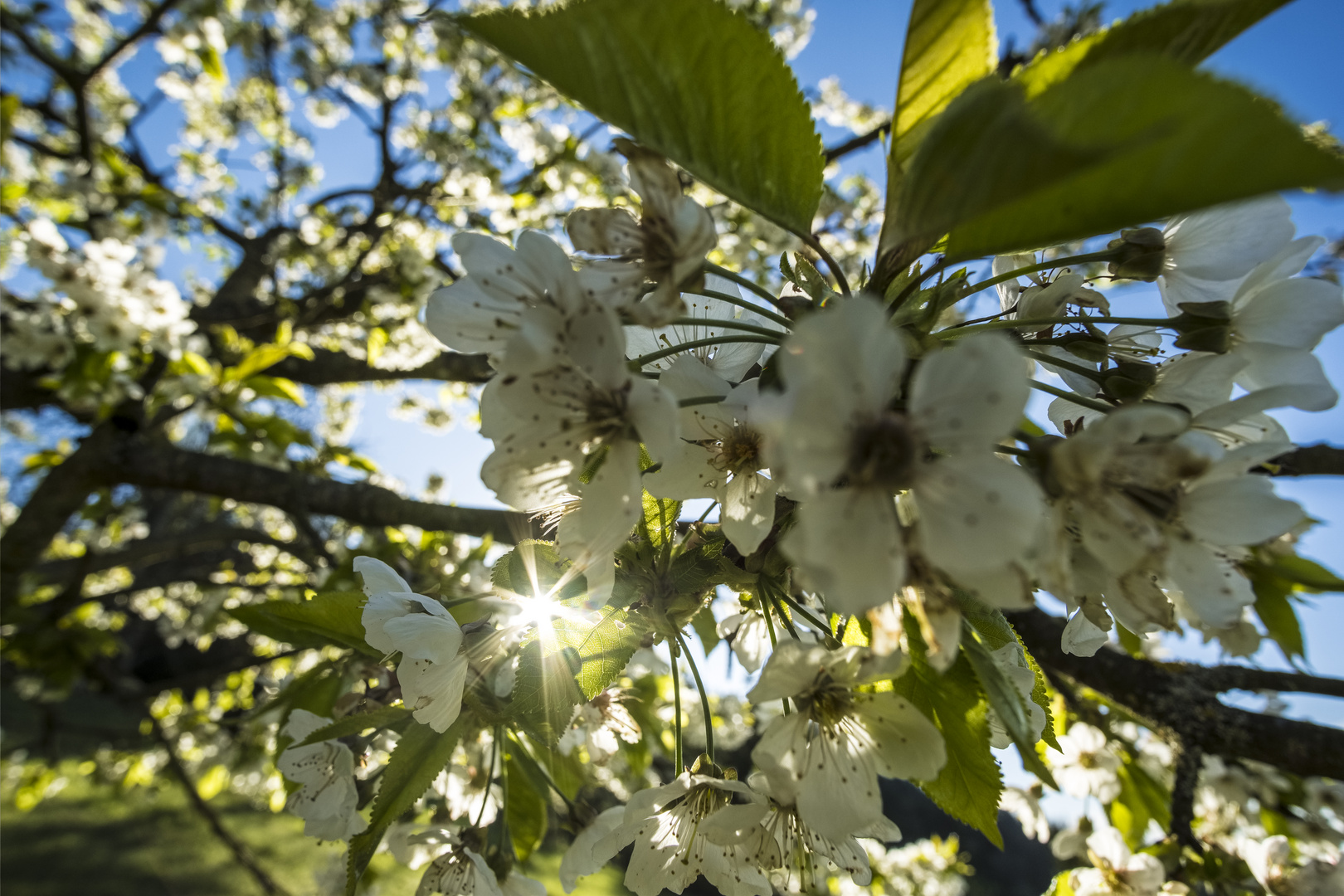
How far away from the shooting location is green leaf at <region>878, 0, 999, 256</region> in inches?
25.7

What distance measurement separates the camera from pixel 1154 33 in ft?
1.79

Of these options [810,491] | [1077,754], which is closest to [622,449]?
[810,491]

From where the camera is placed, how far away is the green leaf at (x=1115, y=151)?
0.36 m

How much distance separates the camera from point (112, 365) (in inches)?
118

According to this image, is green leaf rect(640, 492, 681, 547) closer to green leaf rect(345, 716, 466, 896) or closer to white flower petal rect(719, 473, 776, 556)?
white flower petal rect(719, 473, 776, 556)

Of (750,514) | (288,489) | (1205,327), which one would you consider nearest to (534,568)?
(750,514)

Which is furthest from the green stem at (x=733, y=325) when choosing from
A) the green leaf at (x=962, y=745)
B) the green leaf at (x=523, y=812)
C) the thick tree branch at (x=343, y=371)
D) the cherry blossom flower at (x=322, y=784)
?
the thick tree branch at (x=343, y=371)

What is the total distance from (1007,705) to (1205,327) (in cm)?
56

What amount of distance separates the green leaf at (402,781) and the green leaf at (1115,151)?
80 cm

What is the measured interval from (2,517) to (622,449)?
14912mm

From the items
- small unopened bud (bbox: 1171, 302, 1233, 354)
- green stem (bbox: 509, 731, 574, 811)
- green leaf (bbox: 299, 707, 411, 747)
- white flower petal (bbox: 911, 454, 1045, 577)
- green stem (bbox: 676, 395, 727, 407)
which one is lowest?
green stem (bbox: 509, 731, 574, 811)

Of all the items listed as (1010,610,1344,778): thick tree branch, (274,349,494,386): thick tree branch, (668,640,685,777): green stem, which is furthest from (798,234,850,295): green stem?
(274,349,494,386): thick tree branch

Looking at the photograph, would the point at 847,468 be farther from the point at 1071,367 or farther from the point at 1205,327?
the point at 1205,327

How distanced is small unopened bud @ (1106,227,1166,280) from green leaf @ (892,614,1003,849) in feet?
1.78
